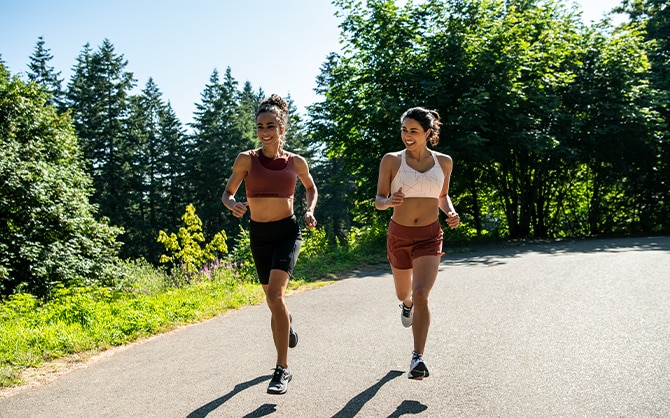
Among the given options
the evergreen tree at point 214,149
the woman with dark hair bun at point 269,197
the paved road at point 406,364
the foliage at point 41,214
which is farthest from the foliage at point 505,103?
the evergreen tree at point 214,149

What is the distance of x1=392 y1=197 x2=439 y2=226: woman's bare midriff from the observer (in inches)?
176

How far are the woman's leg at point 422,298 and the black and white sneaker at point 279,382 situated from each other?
1050 mm

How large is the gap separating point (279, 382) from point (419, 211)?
184 centimetres

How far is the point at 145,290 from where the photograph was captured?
11.4 metres

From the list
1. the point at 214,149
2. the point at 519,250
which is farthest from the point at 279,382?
the point at 214,149

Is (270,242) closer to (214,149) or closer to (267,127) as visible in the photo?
(267,127)

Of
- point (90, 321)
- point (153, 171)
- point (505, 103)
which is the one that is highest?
point (153, 171)

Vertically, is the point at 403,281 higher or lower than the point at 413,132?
lower

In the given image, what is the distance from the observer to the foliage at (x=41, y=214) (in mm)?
11312

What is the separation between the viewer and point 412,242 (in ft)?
14.7

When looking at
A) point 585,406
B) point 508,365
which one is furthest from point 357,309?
point 585,406

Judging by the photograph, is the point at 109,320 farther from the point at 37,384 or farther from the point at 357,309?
the point at 357,309

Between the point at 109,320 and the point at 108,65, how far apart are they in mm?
46013

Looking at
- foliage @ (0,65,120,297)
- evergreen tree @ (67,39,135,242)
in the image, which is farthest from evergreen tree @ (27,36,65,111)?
foliage @ (0,65,120,297)
